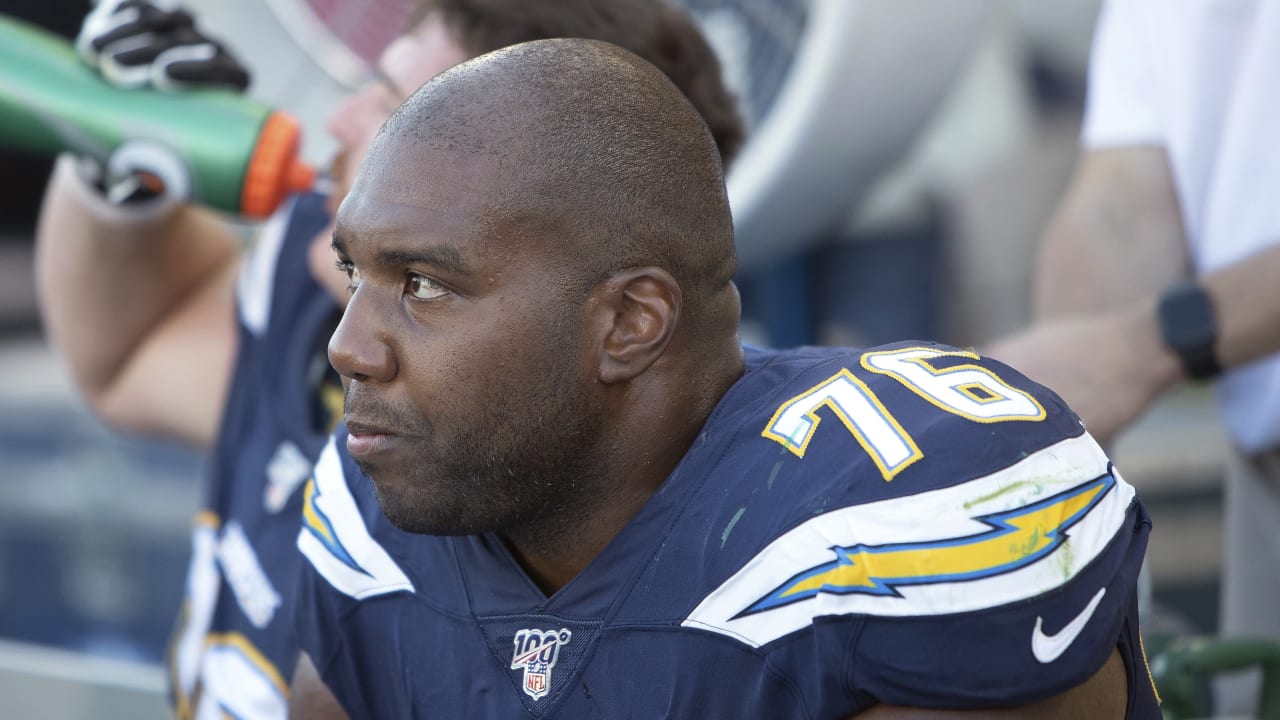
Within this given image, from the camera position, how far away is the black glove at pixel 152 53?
1.46m

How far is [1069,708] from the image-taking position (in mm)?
730

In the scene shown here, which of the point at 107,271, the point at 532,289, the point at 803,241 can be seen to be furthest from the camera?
the point at 803,241

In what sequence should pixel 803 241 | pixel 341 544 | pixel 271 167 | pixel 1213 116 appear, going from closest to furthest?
1. pixel 341 544
2. pixel 271 167
3. pixel 1213 116
4. pixel 803 241

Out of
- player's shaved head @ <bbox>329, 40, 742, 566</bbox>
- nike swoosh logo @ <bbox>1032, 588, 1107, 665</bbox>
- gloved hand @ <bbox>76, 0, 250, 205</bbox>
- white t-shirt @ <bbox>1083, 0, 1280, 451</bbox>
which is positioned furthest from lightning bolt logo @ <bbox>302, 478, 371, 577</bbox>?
white t-shirt @ <bbox>1083, 0, 1280, 451</bbox>

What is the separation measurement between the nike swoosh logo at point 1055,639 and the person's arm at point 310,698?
52 centimetres

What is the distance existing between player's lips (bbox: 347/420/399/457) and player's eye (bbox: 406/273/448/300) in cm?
8

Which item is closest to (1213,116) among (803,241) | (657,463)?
(803,241)

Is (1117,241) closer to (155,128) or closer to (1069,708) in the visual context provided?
(1069,708)

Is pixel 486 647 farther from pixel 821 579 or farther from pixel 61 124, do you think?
pixel 61 124

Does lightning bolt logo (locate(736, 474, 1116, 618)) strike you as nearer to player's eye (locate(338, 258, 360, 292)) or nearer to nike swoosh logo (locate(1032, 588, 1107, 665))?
nike swoosh logo (locate(1032, 588, 1107, 665))

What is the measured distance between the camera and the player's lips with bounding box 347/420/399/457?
2.75ft

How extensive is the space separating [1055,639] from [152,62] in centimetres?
116

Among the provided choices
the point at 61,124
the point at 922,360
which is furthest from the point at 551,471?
the point at 61,124

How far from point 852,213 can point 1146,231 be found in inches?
27.2
